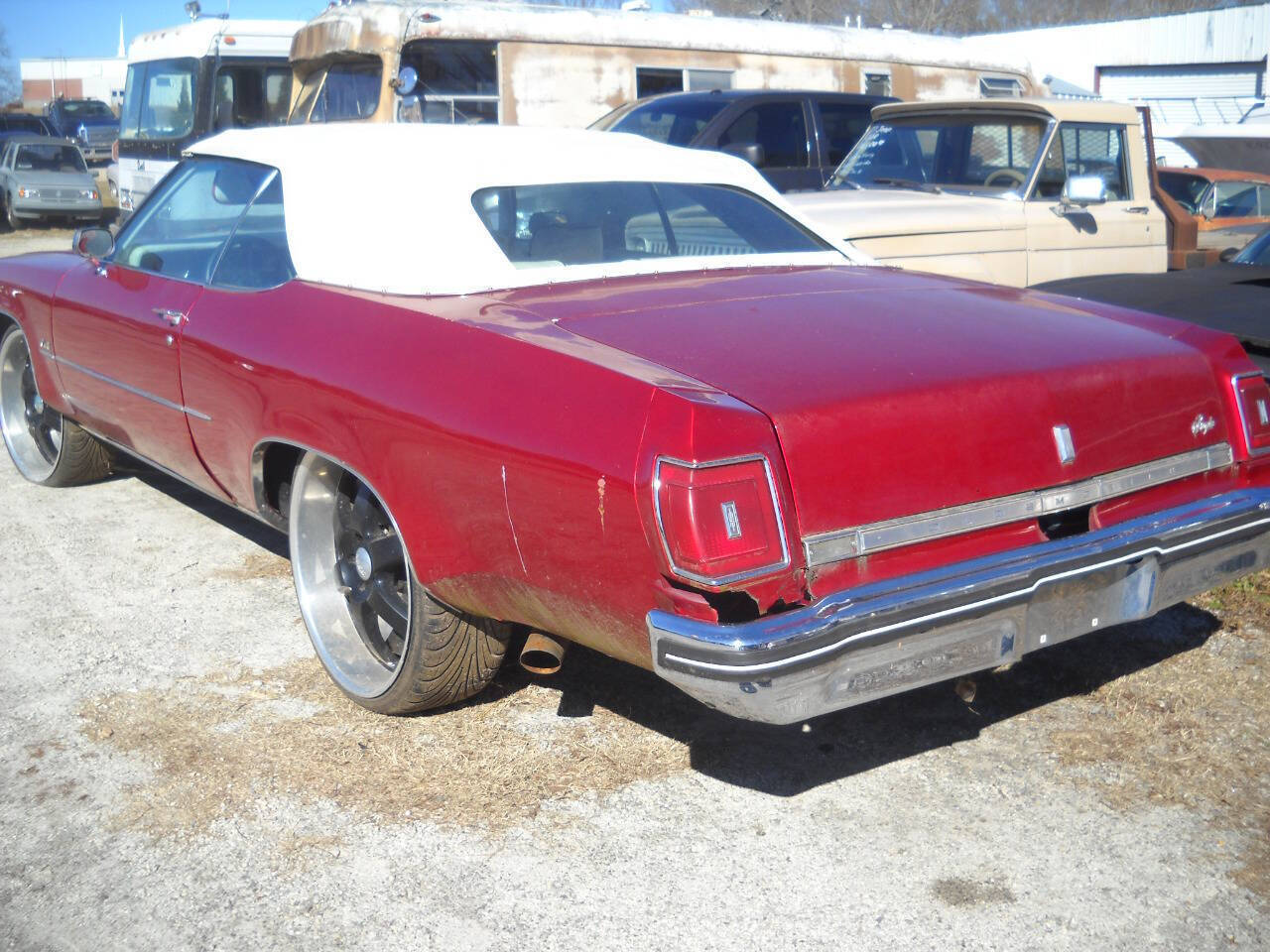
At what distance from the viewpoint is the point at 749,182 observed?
4398mm

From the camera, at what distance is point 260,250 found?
390 cm

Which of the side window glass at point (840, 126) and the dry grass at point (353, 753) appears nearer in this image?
the dry grass at point (353, 753)

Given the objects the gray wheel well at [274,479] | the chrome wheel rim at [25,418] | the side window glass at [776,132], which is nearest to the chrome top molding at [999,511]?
the gray wheel well at [274,479]

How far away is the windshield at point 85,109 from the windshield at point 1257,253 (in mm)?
35406

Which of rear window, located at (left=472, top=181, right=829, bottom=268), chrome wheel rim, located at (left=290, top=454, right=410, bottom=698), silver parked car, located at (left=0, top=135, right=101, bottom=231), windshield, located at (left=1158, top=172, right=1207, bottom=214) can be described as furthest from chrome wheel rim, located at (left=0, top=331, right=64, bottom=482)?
silver parked car, located at (left=0, top=135, right=101, bottom=231)

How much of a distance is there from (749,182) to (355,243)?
1444 millimetres

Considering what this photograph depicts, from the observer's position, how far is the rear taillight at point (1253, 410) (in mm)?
3320

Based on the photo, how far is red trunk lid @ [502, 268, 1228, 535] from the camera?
266 centimetres

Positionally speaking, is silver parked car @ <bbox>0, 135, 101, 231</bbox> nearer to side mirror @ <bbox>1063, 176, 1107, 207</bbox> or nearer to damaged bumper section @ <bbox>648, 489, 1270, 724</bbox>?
side mirror @ <bbox>1063, 176, 1107, 207</bbox>

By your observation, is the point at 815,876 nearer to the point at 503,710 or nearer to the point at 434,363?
the point at 503,710

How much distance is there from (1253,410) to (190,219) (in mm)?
3353

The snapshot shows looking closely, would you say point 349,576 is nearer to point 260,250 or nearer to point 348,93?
point 260,250

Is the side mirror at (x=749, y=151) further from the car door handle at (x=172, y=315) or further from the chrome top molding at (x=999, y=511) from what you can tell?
the chrome top molding at (x=999, y=511)

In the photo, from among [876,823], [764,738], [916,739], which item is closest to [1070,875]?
[876,823]
